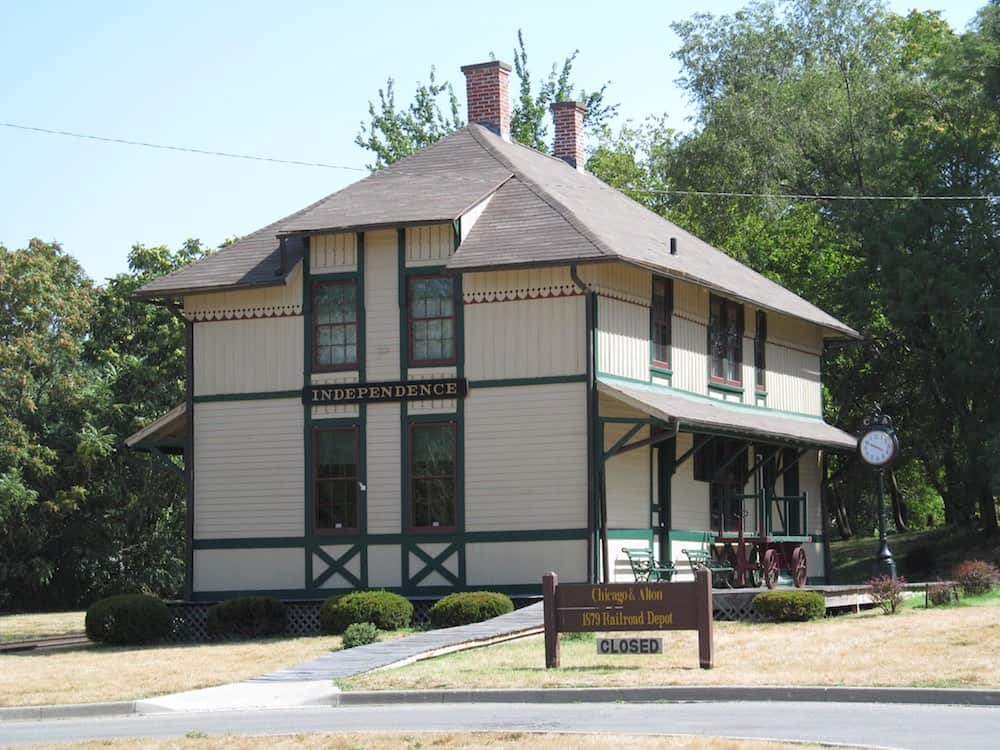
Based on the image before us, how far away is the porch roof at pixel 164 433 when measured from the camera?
31766 mm

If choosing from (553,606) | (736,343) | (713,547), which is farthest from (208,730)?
(736,343)

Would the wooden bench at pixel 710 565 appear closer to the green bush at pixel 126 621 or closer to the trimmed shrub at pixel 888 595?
the trimmed shrub at pixel 888 595

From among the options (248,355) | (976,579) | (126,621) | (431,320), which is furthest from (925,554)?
(126,621)

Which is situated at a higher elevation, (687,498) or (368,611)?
(687,498)

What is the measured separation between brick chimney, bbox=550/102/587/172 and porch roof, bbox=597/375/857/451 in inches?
318

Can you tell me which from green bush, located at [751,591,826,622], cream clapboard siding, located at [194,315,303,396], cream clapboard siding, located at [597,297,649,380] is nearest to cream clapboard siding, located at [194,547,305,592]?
cream clapboard siding, located at [194,315,303,396]

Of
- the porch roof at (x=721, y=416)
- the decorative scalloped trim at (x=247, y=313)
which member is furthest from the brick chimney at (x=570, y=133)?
the decorative scalloped trim at (x=247, y=313)

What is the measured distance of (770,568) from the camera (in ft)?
102

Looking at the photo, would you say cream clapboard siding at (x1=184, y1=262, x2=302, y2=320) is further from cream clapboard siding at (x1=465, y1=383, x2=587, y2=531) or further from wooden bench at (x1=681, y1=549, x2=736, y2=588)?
wooden bench at (x1=681, y1=549, x2=736, y2=588)

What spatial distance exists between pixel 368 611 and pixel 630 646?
838cm

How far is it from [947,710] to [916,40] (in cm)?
5332

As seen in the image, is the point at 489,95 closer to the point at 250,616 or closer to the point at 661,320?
the point at 661,320

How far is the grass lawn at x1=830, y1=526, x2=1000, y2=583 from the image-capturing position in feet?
146

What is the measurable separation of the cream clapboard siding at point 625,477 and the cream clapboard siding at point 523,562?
92 cm
